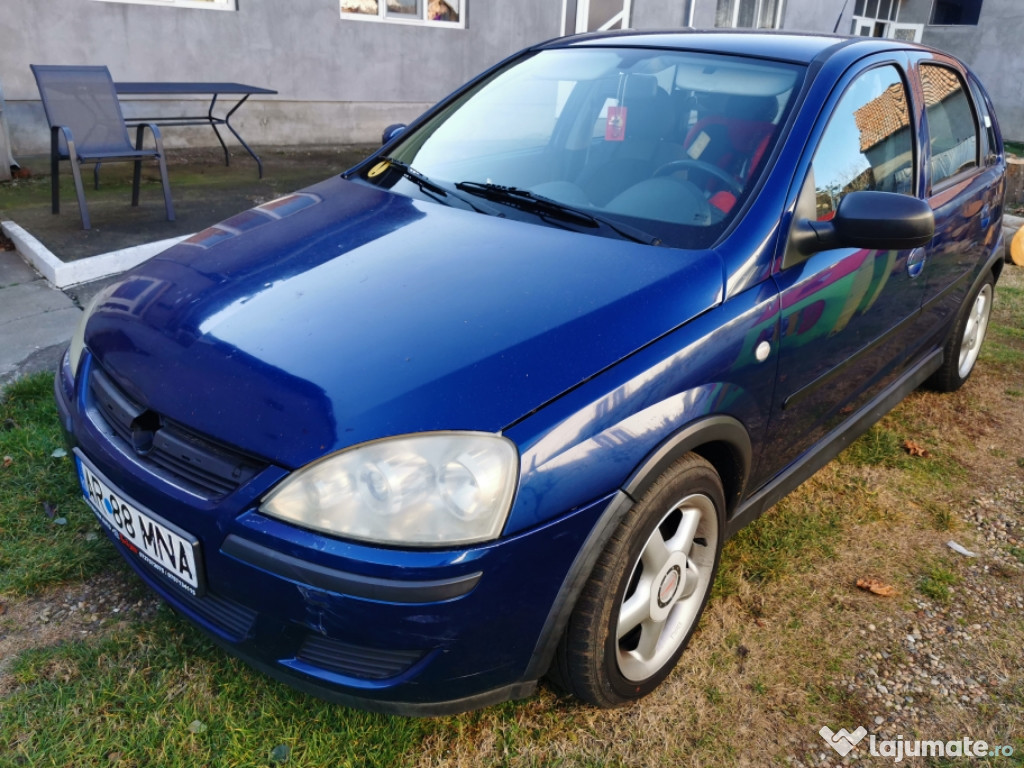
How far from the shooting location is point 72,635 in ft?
7.48

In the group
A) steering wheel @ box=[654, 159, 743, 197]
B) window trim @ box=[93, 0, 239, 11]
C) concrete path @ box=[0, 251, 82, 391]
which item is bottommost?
concrete path @ box=[0, 251, 82, 391]

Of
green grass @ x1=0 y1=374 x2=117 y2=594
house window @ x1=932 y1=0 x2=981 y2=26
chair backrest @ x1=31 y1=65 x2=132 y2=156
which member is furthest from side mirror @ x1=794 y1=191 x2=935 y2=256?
house window @ x1=932 y1=0 x2=981 y2=26

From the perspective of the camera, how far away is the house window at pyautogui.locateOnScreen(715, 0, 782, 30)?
522 inches

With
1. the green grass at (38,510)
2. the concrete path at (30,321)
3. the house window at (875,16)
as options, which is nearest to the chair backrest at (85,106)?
the concrete path at (30,321)

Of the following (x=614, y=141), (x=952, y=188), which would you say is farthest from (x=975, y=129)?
(x=614, y=141)

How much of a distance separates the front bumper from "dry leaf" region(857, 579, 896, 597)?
1414 mm

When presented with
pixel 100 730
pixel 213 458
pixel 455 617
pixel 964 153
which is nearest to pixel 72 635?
pixel 100 730

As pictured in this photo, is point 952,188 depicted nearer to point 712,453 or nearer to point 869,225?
point 869,225

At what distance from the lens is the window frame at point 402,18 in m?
8.89

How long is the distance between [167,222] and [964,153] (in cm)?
482

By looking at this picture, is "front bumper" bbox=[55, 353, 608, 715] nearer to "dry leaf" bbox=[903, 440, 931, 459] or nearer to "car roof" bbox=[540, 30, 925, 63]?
"car roof" bbox=[540, 30, 925, 63]

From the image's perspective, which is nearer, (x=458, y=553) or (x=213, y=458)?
(x=458, y=553)

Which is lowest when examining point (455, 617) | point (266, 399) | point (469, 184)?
point (455, 617)

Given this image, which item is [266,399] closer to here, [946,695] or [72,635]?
[72,635]
